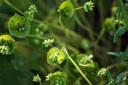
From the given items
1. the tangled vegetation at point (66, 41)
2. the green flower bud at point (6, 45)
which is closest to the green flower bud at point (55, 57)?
the tangled vegetation at point (66, 41)

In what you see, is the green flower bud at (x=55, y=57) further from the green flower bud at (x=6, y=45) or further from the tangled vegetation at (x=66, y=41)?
the green flower bud at (x=6, y=45)

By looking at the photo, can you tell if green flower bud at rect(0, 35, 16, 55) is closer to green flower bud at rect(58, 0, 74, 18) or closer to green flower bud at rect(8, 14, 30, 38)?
green flower bud at rect(8, 14, 30, 38)

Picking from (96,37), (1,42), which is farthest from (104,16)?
(1,42)

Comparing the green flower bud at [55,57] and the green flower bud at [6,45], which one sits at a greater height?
the green flower bud at [6,45]

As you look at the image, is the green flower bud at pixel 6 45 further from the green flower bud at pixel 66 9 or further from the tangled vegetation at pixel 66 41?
the green flower bud at pixel 66 9

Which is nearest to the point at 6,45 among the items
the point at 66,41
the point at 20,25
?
the point at 20,25

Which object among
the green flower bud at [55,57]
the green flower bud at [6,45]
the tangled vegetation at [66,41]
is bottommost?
the tangled vegetation at [66,41]

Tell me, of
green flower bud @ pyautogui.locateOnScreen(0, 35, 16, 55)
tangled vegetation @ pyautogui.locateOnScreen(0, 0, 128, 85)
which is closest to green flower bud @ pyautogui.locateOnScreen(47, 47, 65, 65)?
tangled vegetation @ pyautogui.locateOnScreen(0, 0, 128, 85)

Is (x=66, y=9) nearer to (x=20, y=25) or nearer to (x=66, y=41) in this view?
(x=20, y=25)
